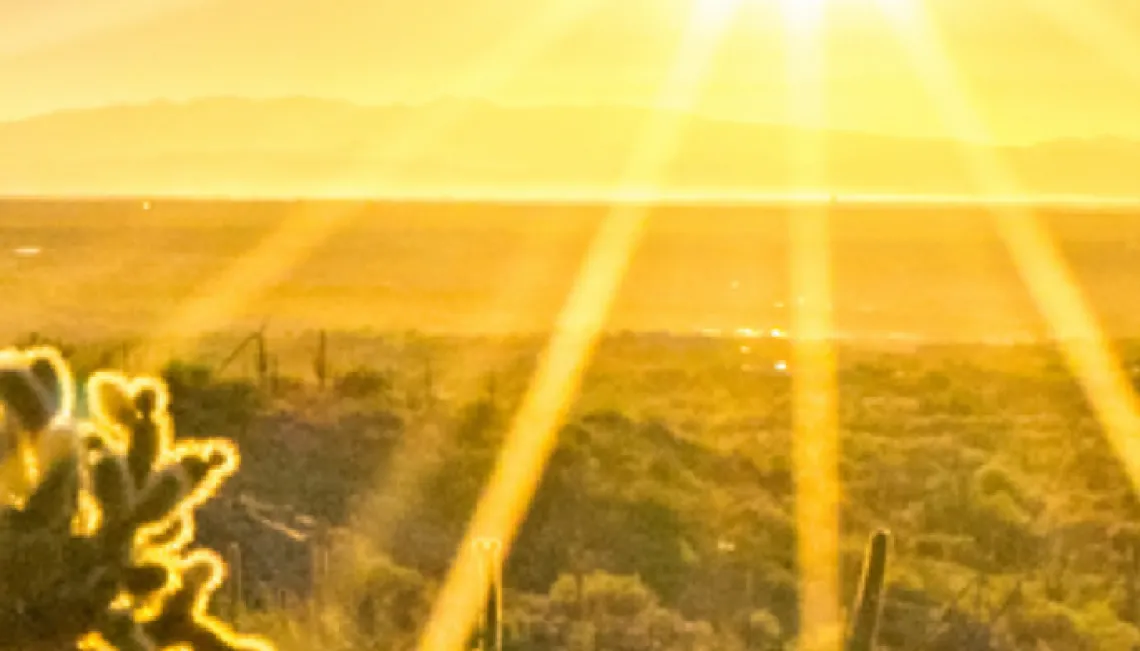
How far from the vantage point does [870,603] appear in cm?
327

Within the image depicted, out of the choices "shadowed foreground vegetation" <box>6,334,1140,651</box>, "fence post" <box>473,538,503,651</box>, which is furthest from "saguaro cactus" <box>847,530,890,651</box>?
"shadowed foreground vegetation" <box>6,334,1140,651</box>

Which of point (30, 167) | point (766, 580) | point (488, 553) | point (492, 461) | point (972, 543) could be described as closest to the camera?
point (488, 553)

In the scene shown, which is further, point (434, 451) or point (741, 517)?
point (434, 451)

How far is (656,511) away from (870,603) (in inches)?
160

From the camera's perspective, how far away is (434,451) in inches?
329

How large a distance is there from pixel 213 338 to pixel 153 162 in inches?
2265

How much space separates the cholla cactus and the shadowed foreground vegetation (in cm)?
192

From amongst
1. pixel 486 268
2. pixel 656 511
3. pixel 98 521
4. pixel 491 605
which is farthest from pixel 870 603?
pixel 486 268

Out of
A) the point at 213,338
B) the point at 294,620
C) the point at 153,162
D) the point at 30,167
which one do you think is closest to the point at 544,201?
the point at 30,167

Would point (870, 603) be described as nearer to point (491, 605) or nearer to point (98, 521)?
point (491, 605)

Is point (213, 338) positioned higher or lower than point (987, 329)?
higher

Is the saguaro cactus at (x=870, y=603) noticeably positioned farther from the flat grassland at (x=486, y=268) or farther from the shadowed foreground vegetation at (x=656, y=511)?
the flat grassland at (x=486, y=268)

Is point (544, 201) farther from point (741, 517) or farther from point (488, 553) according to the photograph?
point (488, 553)

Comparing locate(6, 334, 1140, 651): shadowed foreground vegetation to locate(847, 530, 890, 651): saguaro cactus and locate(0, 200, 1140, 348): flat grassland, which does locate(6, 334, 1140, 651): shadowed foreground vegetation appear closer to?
locate(847, 530, 890, 651): saguaro cactus
